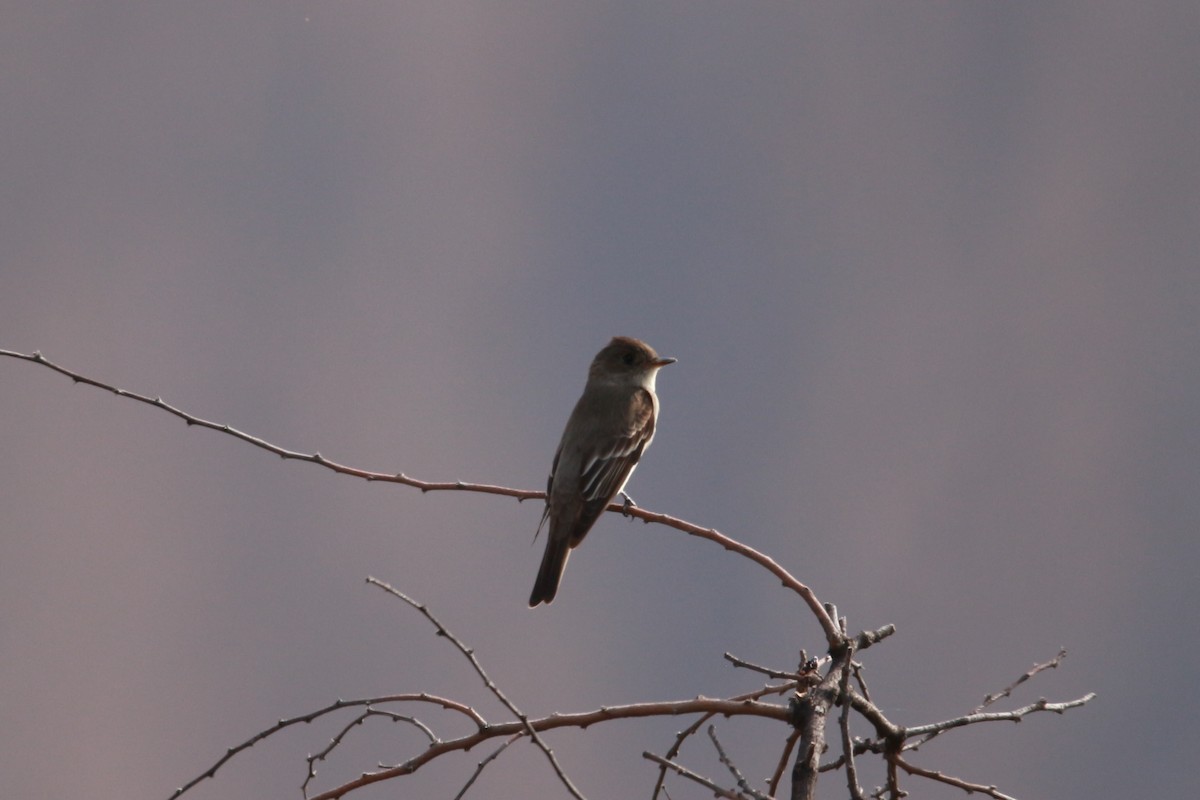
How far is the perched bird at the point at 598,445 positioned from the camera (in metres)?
4.50

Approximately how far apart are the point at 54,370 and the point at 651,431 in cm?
325

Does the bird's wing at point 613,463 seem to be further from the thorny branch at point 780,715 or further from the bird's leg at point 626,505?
the thorny branch at point 780,715

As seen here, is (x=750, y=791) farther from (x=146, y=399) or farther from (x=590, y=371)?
(x=590, y=371)

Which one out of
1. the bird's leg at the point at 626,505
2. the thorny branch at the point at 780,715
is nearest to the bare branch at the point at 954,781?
the thorny branch at the point at 780,715

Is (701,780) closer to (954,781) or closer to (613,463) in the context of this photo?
(954,781)

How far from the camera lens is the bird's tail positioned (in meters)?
4.30

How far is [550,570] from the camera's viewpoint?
4.40 meters

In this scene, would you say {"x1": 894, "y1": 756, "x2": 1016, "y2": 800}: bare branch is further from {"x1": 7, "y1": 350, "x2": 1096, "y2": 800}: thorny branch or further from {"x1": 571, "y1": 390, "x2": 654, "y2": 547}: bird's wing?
{"x1": 571, "y1": 390, "x2": 654, "y2": 547}: bird's wing

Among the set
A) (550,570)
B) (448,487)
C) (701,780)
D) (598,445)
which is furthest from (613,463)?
(701,780)

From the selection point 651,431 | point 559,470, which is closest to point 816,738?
point 559,470

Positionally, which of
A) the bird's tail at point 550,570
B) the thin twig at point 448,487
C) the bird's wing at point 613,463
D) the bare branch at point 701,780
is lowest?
the bare branch at point 701,780

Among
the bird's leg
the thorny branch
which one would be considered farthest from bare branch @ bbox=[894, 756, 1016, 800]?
the bird's leg

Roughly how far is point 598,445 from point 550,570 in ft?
2.49

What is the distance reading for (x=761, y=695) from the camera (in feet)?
7.92
